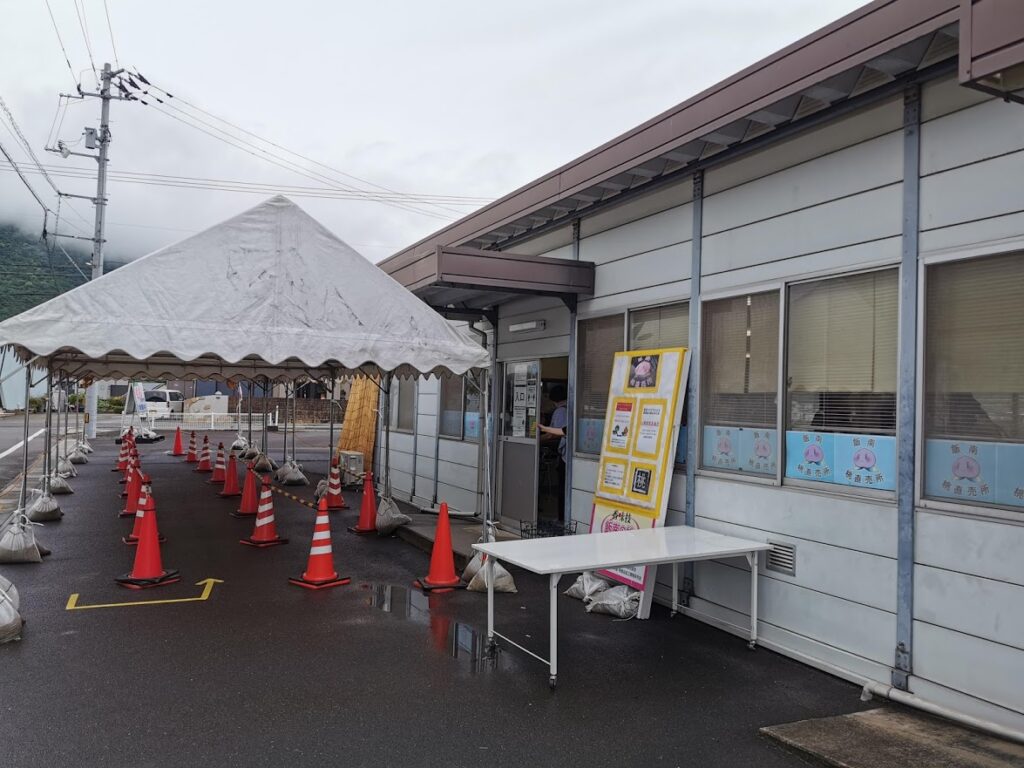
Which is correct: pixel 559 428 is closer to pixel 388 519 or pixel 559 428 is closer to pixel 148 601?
pixel 388 519

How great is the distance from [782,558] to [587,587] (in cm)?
201

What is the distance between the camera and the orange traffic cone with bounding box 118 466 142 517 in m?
12.0

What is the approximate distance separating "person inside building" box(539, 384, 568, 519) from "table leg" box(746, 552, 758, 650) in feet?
11.5

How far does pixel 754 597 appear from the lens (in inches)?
228

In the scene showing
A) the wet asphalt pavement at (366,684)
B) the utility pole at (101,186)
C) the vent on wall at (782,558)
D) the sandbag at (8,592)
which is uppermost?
the utility pole at (101,186)

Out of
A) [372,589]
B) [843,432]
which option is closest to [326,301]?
[372,589]

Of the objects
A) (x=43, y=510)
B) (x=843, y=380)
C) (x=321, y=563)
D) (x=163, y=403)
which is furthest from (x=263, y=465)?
(x=163, y=403)

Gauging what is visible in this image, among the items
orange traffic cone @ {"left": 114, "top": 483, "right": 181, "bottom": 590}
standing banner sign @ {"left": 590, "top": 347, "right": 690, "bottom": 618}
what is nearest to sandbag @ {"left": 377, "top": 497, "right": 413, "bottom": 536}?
orange traffic cone @ {"left": 114, "top": 483, "right": 181, "bottom": 590}

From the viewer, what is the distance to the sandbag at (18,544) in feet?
27.6

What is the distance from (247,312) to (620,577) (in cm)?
424

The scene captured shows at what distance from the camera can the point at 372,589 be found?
7.63m

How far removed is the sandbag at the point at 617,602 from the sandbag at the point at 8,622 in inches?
184

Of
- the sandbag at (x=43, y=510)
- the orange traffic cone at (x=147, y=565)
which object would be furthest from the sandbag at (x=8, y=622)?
the sandbag at (x=43, y=510)

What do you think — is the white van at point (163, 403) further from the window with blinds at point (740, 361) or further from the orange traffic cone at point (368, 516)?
the window with blinds at point (740, 361)
